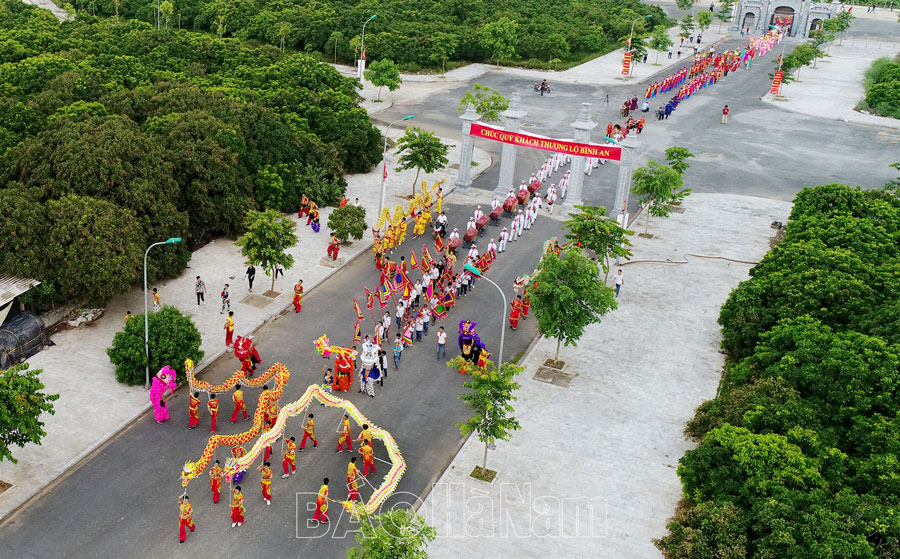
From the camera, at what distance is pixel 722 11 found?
11219 cm

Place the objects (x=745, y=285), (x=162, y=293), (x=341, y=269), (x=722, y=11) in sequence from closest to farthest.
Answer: (x=745, y=285) < (x=162, y=293) < (x=341, y=269) < (x=722, y=11)

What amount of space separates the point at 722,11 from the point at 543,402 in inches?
3792

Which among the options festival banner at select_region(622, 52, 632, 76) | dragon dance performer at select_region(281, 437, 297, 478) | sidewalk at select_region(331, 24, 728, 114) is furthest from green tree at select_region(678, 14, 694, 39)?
dragon dance performer at select_region(281, 437, 297, 478)

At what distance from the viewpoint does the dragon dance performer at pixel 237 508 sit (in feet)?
73.8

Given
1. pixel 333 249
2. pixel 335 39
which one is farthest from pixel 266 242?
pixel 335 39

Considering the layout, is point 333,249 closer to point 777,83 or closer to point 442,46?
point 442,46

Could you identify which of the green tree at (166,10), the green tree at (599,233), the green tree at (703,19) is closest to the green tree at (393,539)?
the green tree at (599,233)

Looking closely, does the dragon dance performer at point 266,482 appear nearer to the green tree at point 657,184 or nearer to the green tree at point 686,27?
the green tree at point 657,184

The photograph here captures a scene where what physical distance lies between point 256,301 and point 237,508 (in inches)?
527

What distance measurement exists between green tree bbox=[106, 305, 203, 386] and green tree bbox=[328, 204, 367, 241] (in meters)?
12.1

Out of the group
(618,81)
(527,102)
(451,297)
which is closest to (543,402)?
(451,297)

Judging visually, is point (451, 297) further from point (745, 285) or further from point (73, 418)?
point (73, 418)

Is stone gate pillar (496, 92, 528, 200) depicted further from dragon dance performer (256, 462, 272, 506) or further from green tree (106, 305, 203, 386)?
dragon dance performer (256, 462, 272, 506)

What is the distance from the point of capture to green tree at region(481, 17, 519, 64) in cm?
8144
